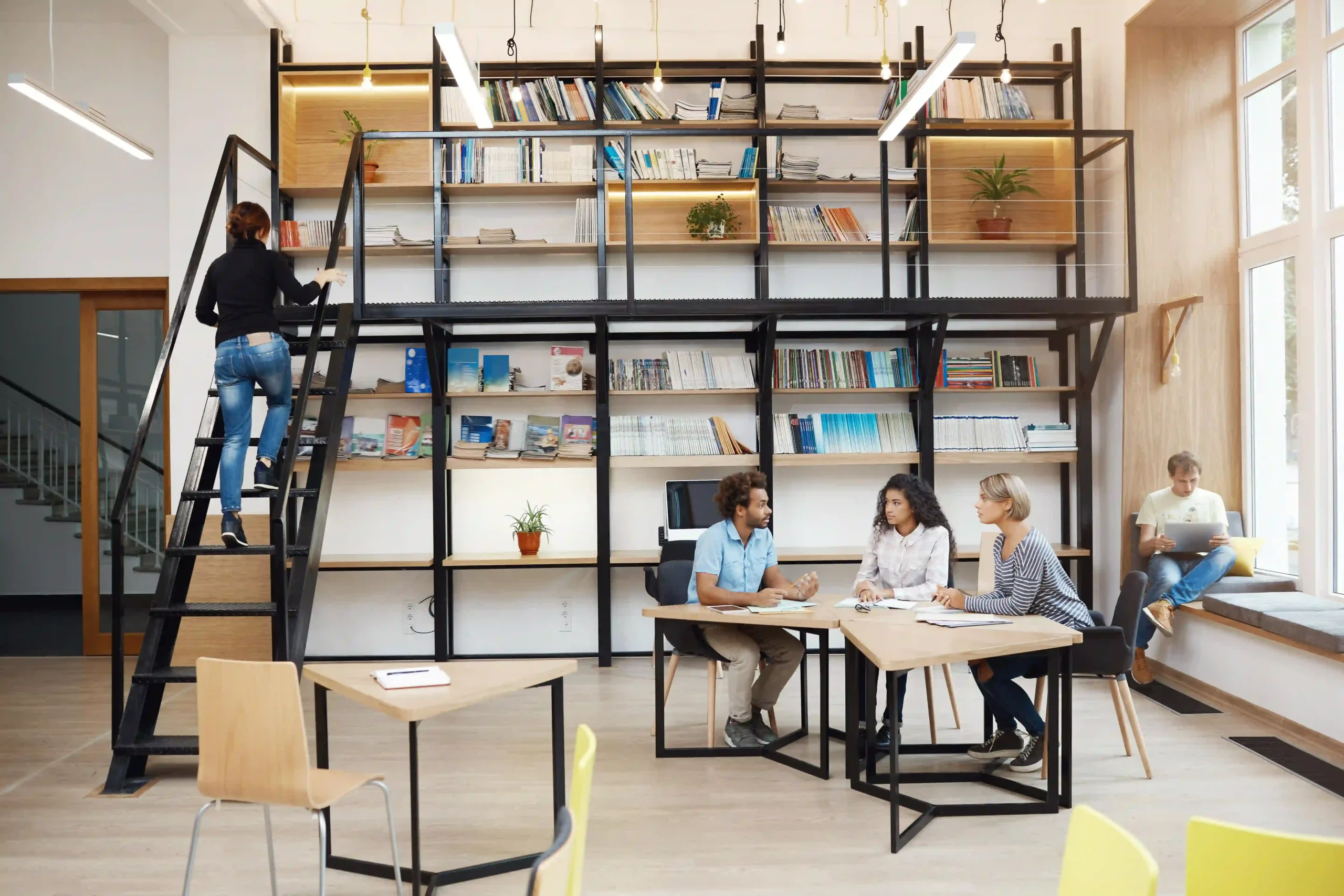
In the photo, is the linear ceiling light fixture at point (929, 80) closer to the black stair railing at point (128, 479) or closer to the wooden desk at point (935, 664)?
the wooden desk at point (935, 664)

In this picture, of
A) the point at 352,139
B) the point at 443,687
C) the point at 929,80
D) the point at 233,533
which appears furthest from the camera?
the point at 352,139

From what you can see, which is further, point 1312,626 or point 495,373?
point 495,373

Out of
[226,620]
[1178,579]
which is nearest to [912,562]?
[1178,579]

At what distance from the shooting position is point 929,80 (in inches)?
186

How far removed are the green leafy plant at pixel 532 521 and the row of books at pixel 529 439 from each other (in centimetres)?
40

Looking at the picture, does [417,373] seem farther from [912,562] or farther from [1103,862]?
[1103,862]

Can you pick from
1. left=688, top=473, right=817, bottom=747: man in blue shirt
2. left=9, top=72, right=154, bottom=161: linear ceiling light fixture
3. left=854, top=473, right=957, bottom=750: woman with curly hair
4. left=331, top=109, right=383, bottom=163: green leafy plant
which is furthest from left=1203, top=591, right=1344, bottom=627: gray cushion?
left=9, top=72, right=154, bottom=161: linear ceiling light fixture

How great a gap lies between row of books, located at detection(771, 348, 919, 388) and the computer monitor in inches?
33.5

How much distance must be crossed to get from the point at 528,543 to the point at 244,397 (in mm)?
2202

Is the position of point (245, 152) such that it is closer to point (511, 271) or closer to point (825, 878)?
point (511, 271)

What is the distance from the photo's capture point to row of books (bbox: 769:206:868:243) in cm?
629

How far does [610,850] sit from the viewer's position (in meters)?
3.40

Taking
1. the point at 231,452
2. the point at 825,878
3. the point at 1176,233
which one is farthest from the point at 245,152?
the point at 1176,233

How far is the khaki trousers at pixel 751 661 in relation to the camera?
4.56 metres
